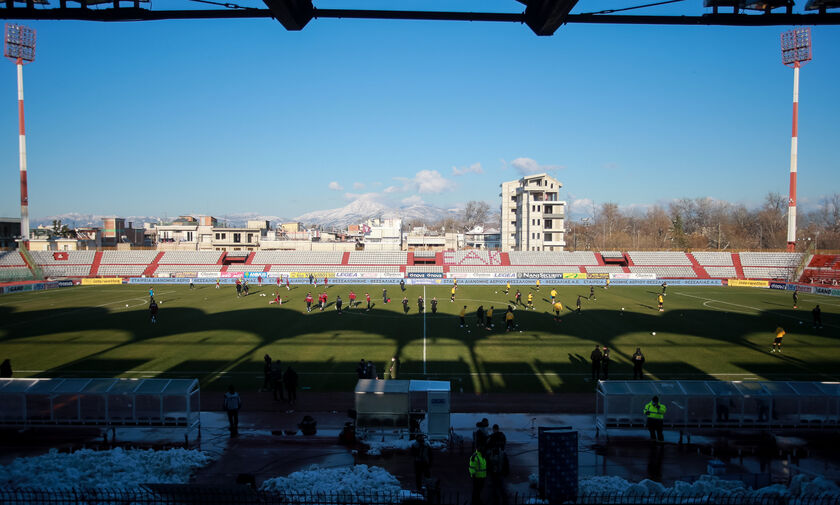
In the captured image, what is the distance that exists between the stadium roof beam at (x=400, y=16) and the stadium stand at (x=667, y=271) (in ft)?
181

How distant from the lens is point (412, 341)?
23.0 m

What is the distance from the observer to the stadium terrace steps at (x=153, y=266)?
56766 millimetres

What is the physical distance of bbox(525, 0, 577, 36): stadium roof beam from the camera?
5441mm

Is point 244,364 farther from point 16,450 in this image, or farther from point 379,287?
point 379,287

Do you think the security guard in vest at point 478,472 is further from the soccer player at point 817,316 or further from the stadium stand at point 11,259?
the stadium stand at point 11,259

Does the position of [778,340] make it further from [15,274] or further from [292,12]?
[15,274]

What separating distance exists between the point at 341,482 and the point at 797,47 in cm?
6777

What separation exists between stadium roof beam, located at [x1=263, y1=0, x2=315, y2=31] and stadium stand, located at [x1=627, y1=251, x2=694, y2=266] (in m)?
60.9

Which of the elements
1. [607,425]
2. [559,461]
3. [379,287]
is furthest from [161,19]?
[379,287]

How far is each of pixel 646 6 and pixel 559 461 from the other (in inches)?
271

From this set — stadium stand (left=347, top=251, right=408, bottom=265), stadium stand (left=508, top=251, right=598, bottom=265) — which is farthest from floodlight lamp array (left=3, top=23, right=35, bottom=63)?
stadium stand (left=508, top=251, right=598, bottom=265)

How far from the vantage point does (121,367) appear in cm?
1803

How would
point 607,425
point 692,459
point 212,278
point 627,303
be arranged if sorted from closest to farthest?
point 692,459 → point 607,425 → point 627,303 → point 212,278

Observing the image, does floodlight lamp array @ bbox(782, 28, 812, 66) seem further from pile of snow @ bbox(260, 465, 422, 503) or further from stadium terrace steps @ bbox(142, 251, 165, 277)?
stadium terrace steps @ bbox(142, 251, 165, 277)
